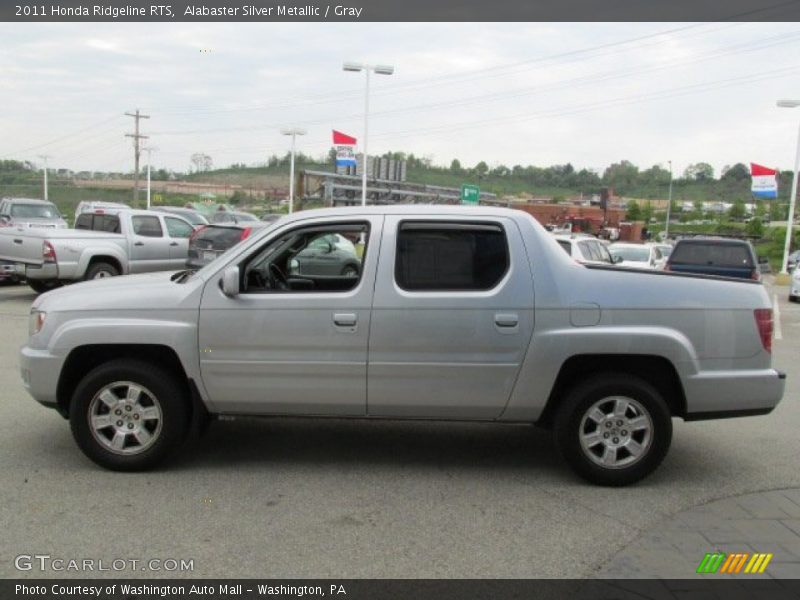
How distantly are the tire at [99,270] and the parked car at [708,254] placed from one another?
11.4 metres

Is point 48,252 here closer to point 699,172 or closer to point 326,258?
point 326,258

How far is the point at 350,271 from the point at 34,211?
64.1ft

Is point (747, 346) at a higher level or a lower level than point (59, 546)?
higher

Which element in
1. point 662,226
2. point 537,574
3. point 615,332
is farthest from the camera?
point 662,226

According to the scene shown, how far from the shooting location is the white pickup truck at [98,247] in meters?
13.0

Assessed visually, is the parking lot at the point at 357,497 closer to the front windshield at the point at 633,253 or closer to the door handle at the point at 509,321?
the door handle at the point at 509,321

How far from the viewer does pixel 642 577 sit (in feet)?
11.8

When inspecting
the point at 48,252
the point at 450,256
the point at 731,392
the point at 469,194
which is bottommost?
the point at 731,392

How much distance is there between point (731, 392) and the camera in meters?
4.81

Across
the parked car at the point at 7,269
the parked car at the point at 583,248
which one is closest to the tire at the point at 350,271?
the parked car at the point at 583,248

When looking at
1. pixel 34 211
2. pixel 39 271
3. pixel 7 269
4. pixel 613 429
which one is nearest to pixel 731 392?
pixel 613 429

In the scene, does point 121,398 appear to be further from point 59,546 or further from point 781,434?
point 781,434

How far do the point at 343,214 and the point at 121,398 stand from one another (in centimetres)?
199
